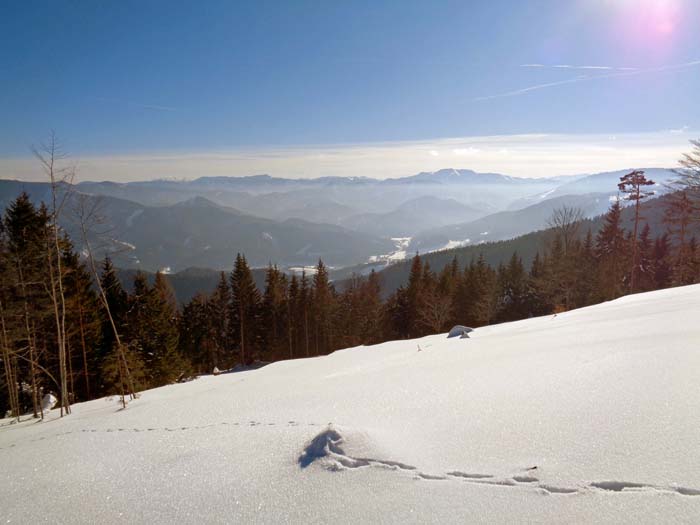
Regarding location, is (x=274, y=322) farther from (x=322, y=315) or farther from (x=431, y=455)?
(x=431, y=455)

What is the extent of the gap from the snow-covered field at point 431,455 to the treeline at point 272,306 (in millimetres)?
15454

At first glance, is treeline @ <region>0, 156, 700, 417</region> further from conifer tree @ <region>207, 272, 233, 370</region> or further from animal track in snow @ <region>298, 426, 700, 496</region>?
animal track in snow @ <region>298, 426, 700, 496</region>

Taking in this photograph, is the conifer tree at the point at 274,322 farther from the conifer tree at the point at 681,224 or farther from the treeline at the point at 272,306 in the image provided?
the conifer tree at the point at 681,224

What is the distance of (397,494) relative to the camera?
2744 millimetres

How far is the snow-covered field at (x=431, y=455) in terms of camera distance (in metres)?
2.45

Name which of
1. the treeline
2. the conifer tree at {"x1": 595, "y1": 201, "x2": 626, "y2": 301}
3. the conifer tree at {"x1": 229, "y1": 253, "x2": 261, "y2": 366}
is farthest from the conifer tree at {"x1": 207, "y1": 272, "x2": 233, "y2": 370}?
the conifer tree at {"x1": 595, "y1": 201, "x2": 626, "y2": 301}

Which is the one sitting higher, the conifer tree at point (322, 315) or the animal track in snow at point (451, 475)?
the animal track in snow at point (451, 475)

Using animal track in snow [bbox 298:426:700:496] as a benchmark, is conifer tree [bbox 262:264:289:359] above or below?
below

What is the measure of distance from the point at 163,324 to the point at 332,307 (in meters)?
18.8

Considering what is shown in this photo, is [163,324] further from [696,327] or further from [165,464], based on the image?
[696,327]

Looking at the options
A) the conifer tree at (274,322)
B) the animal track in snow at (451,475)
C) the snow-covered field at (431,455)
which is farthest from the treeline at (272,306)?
the animal track in snow at (451,475)

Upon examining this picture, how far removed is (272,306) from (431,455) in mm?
39332

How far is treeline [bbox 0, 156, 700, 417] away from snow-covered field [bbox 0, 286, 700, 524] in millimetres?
15454

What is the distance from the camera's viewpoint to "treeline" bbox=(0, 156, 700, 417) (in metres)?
21.3
